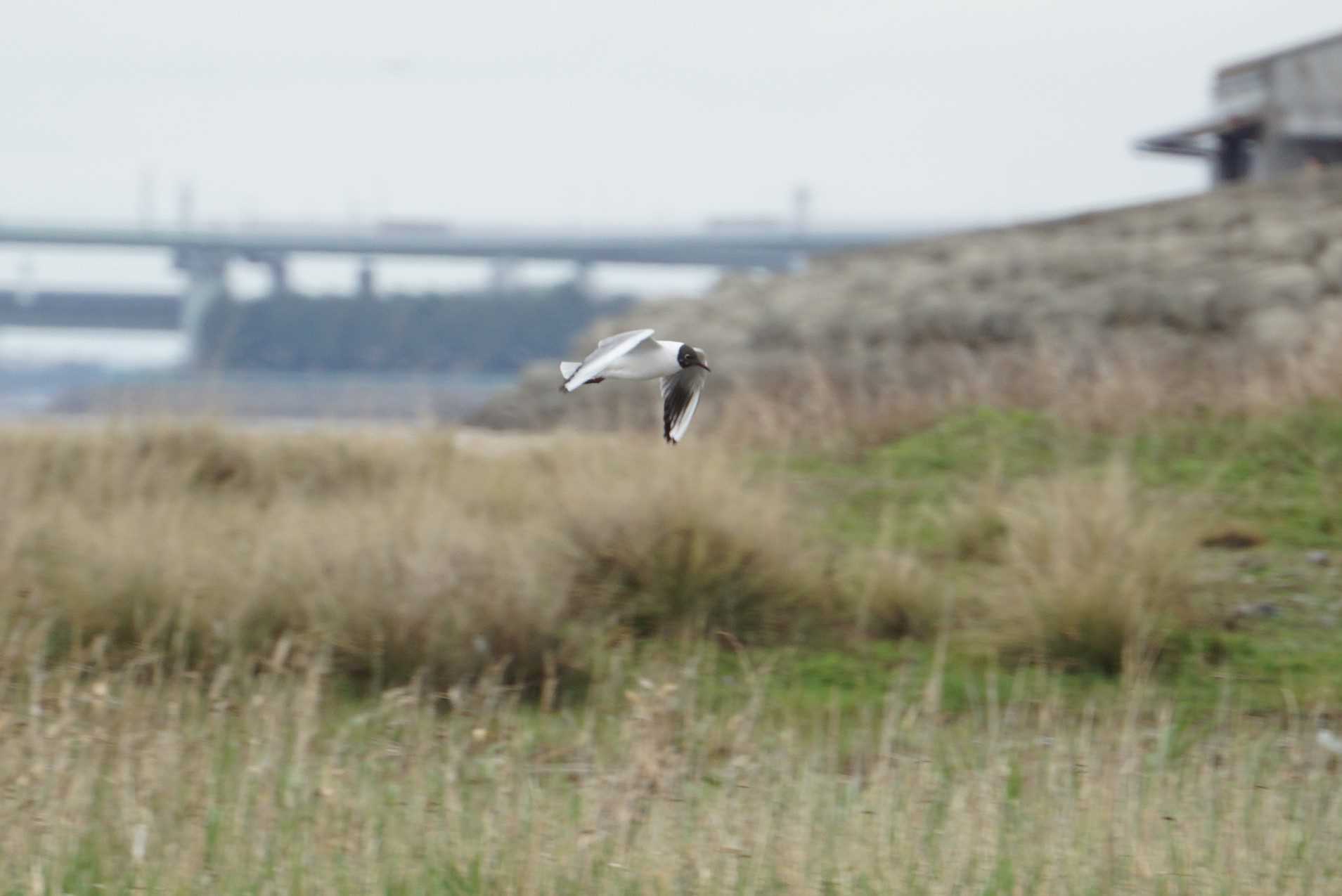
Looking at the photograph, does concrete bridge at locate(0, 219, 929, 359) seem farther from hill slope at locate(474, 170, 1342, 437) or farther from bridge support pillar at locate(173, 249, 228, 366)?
hill slope at locate(474, 170, 1342, 437)

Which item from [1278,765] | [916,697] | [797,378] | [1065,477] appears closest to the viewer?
[1278,765]

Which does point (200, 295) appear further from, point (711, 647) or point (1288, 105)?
point (711, 647)

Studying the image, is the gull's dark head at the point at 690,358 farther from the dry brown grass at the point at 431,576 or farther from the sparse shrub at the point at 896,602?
the sparse shrub at the point at 896,602

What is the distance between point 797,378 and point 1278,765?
1134 cm

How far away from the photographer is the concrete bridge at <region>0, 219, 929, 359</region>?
6406mm

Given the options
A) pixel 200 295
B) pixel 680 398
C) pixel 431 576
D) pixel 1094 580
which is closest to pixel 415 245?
pixel 431 576

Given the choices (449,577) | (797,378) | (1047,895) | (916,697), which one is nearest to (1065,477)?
(916,697)

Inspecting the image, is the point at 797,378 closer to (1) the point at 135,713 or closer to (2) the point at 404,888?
(1) the point at 135,713

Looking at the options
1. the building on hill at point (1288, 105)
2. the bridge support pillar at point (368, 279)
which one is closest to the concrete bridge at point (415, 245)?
the bridge support pillar at point (368, 279)

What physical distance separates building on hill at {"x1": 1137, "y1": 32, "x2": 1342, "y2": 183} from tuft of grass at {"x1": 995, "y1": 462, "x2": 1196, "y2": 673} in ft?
60.5

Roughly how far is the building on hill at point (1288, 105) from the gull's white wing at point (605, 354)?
83.2ft

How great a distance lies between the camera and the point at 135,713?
5.59m

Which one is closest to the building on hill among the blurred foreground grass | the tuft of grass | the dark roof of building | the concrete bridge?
the dark roof of building

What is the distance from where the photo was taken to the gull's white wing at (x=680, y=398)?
1.63 m
